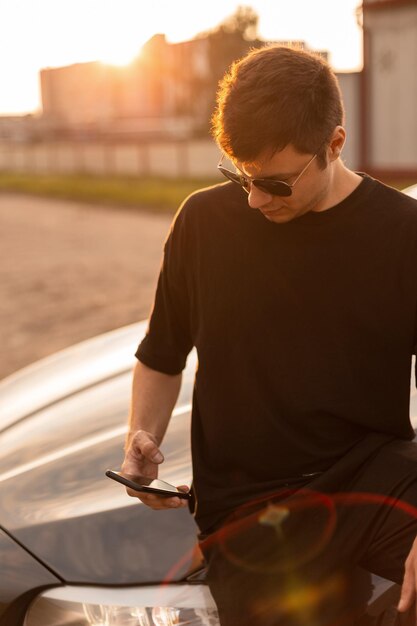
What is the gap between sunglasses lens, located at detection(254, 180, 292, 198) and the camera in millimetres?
1821

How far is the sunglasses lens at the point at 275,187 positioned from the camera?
182cm

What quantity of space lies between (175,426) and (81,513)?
45 cm

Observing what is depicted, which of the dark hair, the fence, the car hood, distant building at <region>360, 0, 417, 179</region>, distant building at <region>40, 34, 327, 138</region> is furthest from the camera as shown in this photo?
distant building at <region>40, 34, 327, 138</region>

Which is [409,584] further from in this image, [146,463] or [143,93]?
[143,93]

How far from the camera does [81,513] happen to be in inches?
79.0

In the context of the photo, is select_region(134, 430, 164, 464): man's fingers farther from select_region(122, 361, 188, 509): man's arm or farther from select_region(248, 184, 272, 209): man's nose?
select_region(248, 184, 272, 209): man's nose

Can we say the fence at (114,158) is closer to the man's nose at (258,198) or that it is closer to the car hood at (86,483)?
the car hood at (86,483)

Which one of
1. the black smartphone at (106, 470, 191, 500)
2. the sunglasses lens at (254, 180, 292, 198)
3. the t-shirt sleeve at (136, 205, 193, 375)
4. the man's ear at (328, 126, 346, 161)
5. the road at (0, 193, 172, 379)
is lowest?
the road at (0, 193, 172, 379)

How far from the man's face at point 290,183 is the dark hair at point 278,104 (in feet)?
0.06

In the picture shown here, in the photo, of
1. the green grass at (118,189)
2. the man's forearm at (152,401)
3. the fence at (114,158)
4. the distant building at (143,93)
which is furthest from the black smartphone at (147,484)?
the distant building at (143,93)

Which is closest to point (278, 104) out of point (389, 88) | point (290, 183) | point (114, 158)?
point (290, 183)

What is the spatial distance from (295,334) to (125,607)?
0.68 m

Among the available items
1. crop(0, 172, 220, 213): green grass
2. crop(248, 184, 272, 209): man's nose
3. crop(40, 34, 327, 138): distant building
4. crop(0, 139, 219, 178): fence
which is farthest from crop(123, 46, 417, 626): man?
crop(40, 34, 327, 138): distant building

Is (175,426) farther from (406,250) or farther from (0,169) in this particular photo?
(0,169)
